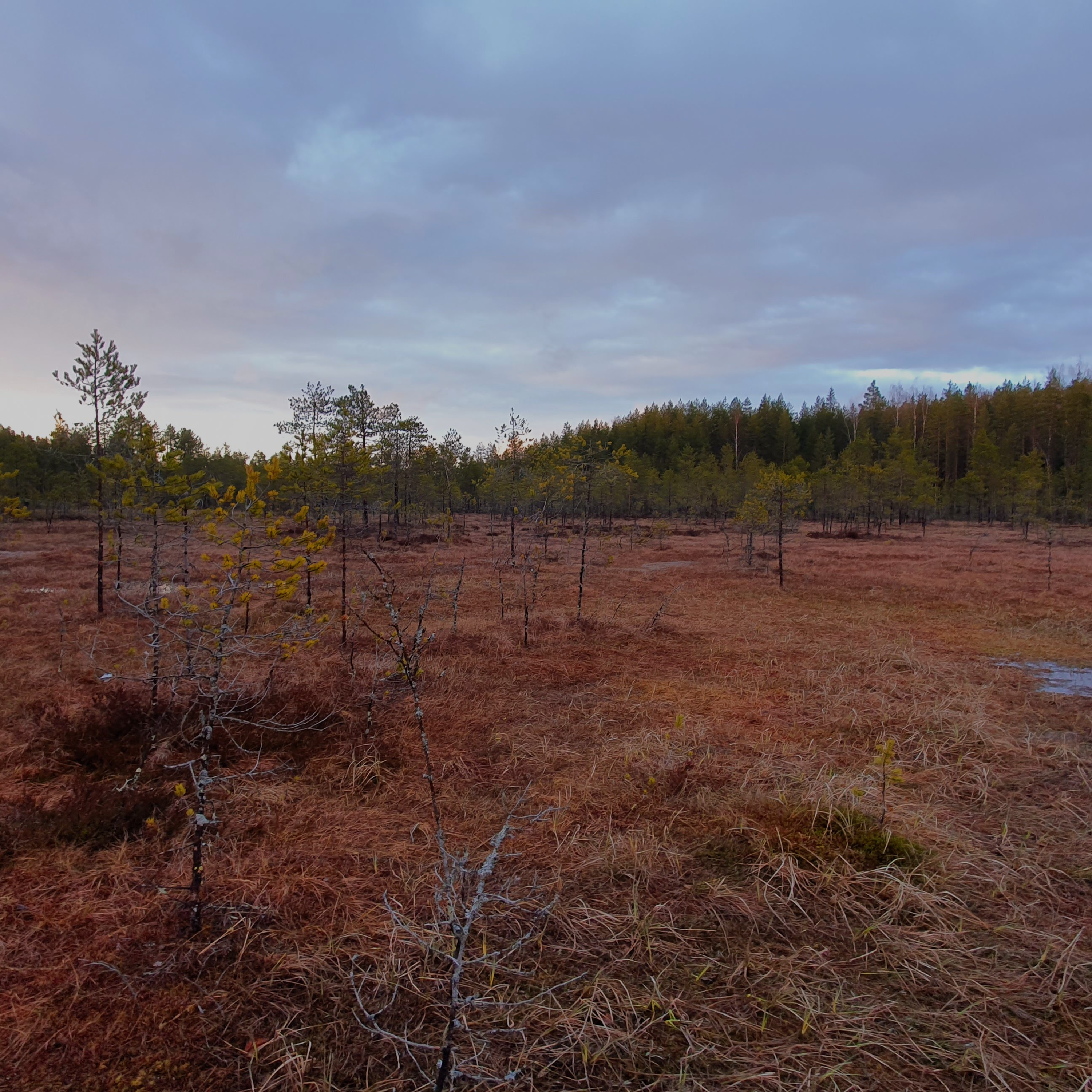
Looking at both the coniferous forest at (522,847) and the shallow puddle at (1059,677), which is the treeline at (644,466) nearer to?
the coniferous forest at (522,847)

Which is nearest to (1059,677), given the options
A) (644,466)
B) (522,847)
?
(522,847)

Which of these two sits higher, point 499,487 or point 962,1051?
point 499,487

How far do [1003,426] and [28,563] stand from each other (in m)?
79.8

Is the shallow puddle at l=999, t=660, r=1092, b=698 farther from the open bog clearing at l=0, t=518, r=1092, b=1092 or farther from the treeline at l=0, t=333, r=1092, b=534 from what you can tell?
the treeline at l=0, t=333, r=1092, b=534

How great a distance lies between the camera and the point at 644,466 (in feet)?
191

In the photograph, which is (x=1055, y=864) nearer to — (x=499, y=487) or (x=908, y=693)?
(x=908, y=693)

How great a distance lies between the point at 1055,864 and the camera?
12.5 ft

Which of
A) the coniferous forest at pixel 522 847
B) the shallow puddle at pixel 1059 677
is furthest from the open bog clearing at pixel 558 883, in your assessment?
the shallow puddle at pixel 1059 677

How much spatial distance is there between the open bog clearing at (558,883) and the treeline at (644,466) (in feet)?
11.2

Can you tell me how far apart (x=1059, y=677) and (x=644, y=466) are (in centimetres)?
5090

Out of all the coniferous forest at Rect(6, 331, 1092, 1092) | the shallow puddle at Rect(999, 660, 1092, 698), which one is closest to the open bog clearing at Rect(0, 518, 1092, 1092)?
the coniferous forest at Rect(6, 331, 1092, 1092)

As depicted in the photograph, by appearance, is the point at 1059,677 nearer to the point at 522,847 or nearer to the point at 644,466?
the point at 522,847

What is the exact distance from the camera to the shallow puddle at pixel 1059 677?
772 cm

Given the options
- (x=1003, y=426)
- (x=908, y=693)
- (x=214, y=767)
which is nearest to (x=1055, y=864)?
(x=908, y=693)
